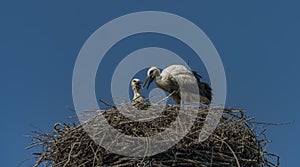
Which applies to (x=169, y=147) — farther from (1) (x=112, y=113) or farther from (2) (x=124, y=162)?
(1) (x=112, y=113)

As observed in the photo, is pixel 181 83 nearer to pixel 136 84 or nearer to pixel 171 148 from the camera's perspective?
pixel 136 84

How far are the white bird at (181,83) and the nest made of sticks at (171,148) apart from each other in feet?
3.97

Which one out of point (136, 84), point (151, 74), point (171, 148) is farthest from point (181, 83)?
point (171, 148)

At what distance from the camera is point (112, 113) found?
3840 mm

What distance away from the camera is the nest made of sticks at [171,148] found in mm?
3529

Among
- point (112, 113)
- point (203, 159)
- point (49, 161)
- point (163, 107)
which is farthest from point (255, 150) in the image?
point (49, 161)

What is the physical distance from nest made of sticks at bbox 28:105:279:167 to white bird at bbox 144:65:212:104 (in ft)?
3.97

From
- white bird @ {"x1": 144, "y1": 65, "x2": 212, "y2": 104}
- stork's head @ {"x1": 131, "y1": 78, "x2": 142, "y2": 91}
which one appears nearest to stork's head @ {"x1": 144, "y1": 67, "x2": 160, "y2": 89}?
white bird @ {"x1": 144, "y1": 65, "x2": 212, "y2": 104}

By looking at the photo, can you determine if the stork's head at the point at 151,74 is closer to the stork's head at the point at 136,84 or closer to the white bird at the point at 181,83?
the white bird at the point at 181,83

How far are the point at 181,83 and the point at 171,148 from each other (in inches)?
68.8

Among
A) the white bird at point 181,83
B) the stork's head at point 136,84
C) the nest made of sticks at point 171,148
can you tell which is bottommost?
the nest made of sticks at point 171,148

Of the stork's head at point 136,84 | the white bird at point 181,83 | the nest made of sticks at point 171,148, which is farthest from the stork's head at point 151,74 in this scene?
the nest made of sticks at point 171,148

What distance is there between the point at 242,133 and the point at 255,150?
5.7 inches

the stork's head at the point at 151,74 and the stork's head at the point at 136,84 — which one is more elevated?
the stork's head at the point at 151,74
